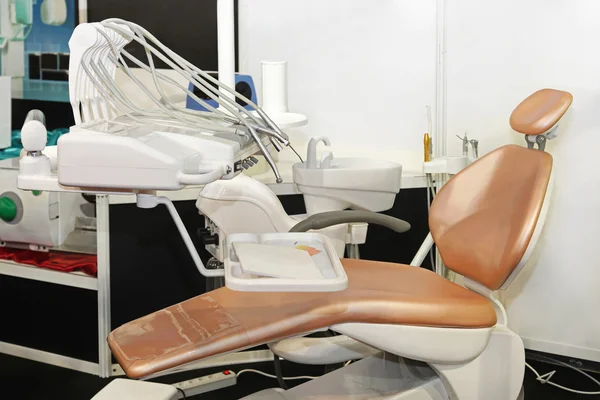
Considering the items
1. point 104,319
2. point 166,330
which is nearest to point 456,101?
point 104,319

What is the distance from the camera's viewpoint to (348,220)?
2320mm

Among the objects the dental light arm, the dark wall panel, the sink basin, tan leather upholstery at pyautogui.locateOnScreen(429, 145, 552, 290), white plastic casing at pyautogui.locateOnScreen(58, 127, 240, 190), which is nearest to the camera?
white plastic casing at pyautogui.locateOnScreen(58, 127, 240, 190)

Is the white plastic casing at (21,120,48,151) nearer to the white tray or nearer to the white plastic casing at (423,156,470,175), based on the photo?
the white tray

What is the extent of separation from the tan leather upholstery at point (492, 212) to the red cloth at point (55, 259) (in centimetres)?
144

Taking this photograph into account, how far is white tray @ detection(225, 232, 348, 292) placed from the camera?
1.37 metres

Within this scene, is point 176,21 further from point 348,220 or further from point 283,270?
point 283,270

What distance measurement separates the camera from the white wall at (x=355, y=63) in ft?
10.7

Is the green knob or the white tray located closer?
the white tray

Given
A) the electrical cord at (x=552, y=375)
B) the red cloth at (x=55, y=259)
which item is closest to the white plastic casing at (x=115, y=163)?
the red cloth at (x=55, y=259)

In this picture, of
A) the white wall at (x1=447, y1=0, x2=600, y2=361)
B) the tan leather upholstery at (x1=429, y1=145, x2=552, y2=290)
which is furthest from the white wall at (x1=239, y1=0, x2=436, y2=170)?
the tan leather upholstery at (x1=429, y1=145, x2=552, y2=290)

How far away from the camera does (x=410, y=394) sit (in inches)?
69.9

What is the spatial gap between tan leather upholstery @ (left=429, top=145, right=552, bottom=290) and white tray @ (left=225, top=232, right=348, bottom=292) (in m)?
0.38

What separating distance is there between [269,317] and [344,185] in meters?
0.99

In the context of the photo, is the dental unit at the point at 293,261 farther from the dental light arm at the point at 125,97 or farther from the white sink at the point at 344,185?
the white sink at the point at 344,185
